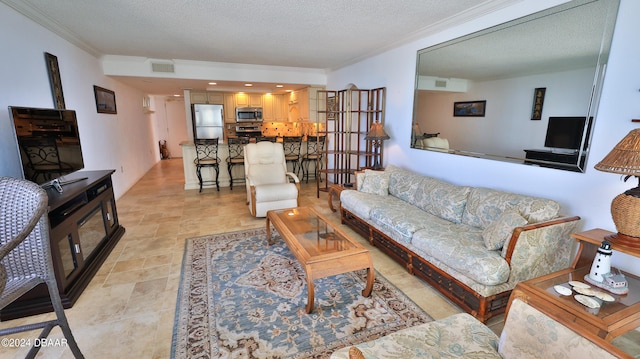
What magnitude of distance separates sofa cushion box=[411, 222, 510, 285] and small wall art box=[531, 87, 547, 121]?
105 cm

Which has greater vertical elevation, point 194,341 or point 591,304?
point 591,304

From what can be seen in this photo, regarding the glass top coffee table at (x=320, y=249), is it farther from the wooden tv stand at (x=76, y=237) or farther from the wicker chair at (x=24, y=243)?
the wooden tv stand at (x=76, y=237)

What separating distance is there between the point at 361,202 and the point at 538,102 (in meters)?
1.88

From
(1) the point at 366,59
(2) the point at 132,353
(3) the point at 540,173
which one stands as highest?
(1) the point at 366,59

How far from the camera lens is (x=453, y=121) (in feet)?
10.6

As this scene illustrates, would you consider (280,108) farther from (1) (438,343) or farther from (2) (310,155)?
(1) (438,343)

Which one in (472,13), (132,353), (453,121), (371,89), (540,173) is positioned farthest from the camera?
(371,89)

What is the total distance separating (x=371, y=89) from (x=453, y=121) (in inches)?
72.8

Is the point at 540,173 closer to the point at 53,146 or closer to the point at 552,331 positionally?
the point at 552,331

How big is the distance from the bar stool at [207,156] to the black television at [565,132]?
16.6ft

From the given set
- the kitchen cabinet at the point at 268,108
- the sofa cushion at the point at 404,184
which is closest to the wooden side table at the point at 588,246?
the sofa cushion at the point at 404,184

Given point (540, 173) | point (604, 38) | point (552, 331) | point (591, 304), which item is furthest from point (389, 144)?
point (552, 331)

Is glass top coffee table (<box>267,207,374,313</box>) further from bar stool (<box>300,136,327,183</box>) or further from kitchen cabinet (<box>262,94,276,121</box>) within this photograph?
kitchen cabinet (<box>262,94,276,121</box>)

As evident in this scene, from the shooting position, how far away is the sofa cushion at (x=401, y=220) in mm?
2635
